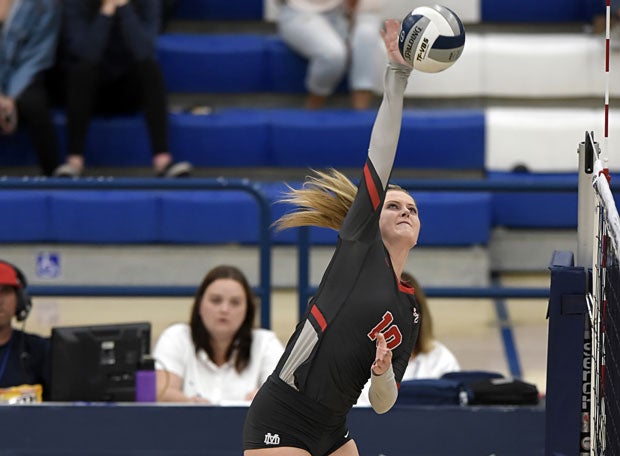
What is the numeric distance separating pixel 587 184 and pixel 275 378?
1.25 meters

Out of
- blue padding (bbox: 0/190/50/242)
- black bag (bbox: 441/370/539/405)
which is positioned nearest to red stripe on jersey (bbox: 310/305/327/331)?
black bag (bbox: 441/370/539/405)

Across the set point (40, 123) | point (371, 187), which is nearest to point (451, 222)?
point (40, 123)

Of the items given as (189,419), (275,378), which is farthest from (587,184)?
(189,419)

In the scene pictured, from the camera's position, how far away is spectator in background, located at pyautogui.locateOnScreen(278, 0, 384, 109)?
912 centimetres

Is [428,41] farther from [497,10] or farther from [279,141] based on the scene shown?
[497,10]

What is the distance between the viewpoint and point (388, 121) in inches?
163

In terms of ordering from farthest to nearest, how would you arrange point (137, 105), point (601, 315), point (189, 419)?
point (137, 105)
point (189, 419)
point (601, 315)

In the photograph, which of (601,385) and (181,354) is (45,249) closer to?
(181,354)

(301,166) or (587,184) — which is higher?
(301,166)

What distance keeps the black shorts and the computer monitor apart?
157 cm

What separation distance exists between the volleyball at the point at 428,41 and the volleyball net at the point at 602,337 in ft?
2.16

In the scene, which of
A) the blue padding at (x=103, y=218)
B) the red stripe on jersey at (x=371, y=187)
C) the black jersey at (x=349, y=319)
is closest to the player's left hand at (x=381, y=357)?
the black jersey at (x=349, y=319)

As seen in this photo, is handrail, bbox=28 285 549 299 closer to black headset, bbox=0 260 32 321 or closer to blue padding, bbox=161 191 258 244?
black headset, bbox=0 260 32 321

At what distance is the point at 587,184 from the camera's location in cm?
454
